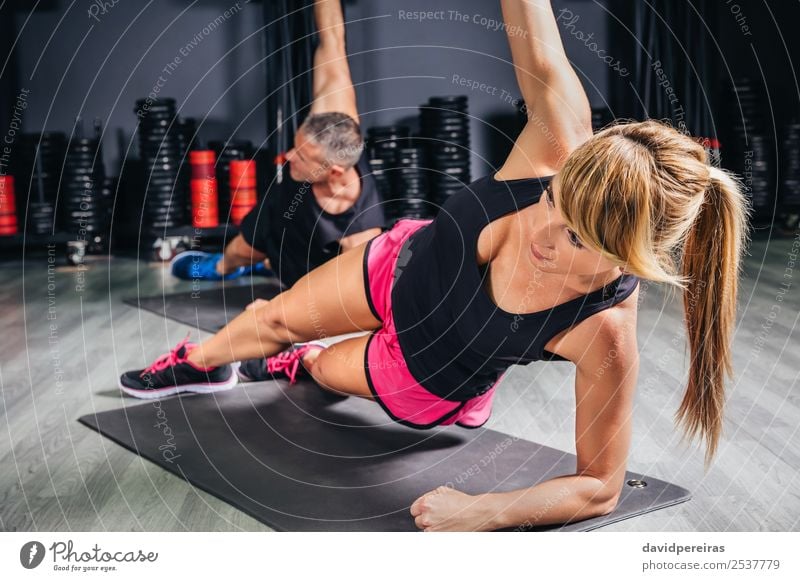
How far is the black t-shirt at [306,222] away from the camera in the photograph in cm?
355

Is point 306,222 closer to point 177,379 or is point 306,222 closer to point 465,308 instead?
point 177,379

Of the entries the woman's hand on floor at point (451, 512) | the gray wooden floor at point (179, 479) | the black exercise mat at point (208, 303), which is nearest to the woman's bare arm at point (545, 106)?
the woman's hand on floor at point (451, 512)

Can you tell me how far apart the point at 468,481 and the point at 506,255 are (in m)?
0.53

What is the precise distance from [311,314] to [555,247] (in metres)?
0.78

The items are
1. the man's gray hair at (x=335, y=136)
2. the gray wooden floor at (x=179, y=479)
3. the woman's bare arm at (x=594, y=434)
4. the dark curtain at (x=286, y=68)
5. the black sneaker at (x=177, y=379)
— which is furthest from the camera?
the dark curtain at (x=286, y=68)

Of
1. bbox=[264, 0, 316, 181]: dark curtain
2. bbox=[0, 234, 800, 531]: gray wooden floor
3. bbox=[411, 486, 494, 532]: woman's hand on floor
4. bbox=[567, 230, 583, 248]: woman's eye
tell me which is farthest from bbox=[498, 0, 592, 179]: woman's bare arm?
bbox=[264, 0, 316, 181]: dark curtain

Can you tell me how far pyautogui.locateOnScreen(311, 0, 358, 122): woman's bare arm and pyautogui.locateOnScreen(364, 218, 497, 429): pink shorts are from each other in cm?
139

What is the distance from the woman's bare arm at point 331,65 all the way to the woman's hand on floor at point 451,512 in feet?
6.39

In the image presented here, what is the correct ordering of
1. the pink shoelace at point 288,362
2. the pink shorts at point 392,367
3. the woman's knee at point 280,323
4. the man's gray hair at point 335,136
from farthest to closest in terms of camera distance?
1. the man's gray hair at point 335,136
2. the pink shoelace at point 288,362
3. the woman's knee at point 280,323
4. the pink shorts at point 392,367

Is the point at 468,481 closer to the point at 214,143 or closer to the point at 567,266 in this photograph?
the point at 567,266

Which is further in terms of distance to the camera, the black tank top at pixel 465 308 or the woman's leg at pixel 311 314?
the woman's leg at pixel 311 314

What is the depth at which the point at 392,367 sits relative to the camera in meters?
2.28

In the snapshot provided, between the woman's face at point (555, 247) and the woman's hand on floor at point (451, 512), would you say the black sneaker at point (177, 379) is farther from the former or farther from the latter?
the woman's face at point (555, 247)

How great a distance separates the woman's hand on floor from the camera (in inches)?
72.8
